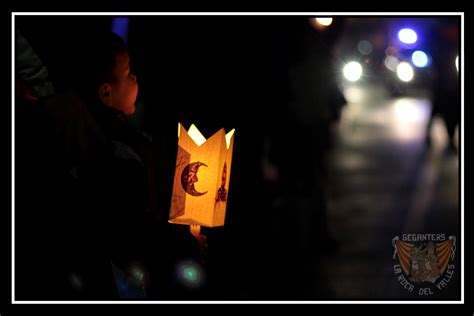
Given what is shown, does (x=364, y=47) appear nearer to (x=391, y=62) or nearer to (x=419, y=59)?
(x=391, y=62)

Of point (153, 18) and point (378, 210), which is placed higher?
point (153, 18)

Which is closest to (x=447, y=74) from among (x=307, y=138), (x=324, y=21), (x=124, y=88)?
(x=324, y=21)

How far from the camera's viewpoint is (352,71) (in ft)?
20.1

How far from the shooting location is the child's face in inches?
239

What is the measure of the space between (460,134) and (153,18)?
174 centimetres

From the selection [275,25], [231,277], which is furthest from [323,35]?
[231,277]

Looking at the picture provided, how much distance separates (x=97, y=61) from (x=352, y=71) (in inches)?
53.4

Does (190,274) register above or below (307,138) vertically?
below

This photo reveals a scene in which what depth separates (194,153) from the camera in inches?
237

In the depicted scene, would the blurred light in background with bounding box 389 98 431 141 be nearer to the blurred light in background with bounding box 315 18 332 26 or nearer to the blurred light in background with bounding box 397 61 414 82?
the blurred light in background with bounding box 397 61 414 82

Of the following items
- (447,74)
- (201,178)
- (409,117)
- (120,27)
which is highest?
(120,27)

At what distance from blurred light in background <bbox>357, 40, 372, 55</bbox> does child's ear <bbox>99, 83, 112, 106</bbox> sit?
134 centimetres

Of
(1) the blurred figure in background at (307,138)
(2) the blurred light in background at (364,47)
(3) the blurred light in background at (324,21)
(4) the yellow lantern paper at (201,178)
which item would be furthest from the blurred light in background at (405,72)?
(4) the yellow lantern paper at (201,178)

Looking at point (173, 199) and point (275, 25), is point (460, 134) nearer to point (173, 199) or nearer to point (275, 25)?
point (275, 25)
